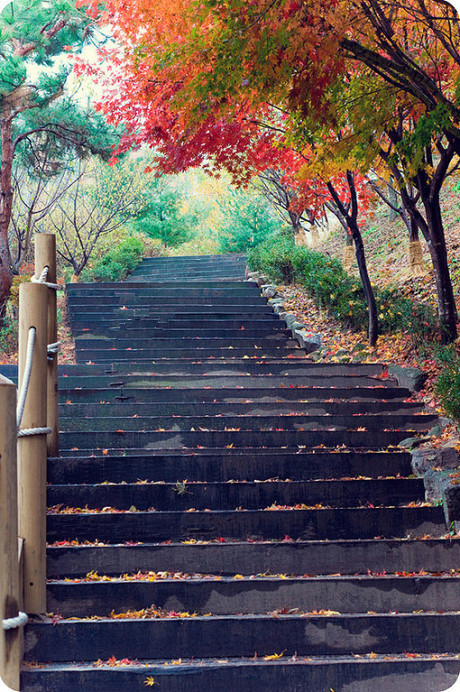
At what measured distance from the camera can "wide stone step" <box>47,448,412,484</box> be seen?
4.66m

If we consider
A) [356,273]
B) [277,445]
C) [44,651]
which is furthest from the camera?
[356,273]

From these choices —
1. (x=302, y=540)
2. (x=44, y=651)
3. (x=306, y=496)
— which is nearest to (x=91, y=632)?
(x=44, y=651)

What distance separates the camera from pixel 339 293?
10641mm

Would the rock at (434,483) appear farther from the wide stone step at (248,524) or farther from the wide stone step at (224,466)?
the wide stone step at (224,466)

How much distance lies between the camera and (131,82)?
8.27 m

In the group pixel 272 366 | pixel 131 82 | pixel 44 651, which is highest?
pixel 131 82

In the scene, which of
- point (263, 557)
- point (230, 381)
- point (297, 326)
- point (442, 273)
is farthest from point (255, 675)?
point (297, 326)

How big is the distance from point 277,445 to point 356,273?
8121mm

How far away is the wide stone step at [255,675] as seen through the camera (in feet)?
10.3

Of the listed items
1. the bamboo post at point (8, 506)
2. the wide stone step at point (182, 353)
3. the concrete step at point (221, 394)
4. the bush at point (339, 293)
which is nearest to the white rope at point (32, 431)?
the bamboo post at point (8, 506)

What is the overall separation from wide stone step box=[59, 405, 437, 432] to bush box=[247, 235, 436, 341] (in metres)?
2.22

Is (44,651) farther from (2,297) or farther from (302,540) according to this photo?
(2,297)

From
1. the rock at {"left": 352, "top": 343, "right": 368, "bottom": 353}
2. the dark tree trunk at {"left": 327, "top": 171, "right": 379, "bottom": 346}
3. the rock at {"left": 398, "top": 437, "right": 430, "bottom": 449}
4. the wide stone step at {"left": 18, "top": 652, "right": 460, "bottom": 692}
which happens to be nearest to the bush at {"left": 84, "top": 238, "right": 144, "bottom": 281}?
the dark tree trunk at {"left": 327, "top": 171, "right": 379, "bottom": 346}

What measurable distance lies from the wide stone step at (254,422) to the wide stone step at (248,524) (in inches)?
62.7
